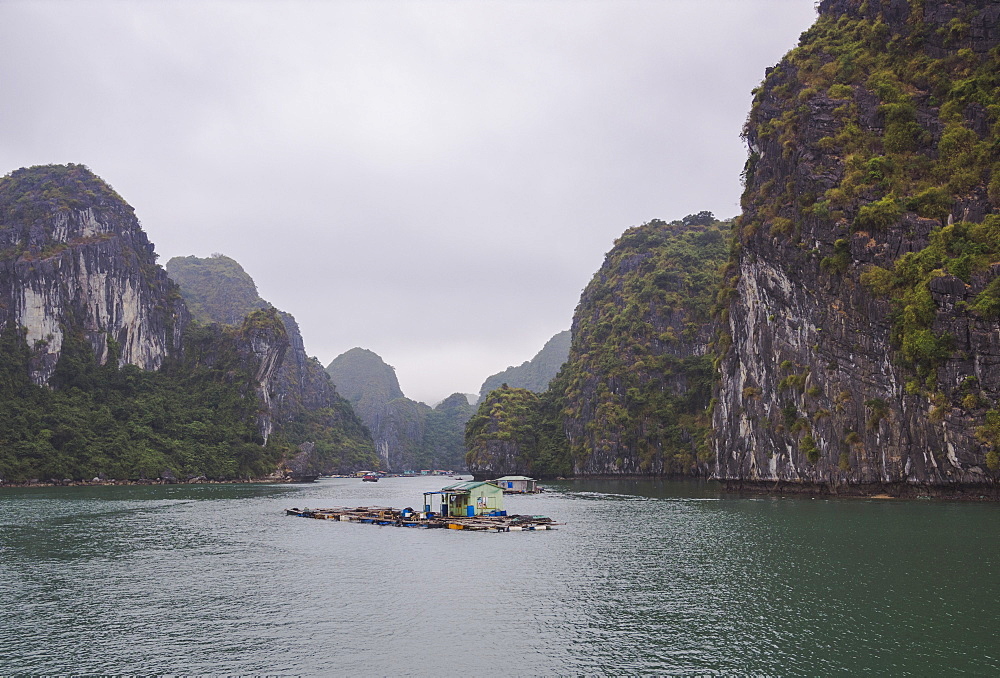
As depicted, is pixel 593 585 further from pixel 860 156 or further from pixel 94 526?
pixel 860 156

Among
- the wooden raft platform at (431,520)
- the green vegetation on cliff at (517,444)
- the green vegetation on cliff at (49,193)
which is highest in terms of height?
the green vegetation on cliff at (49,193)

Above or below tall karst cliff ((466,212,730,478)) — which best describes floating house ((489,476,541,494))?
below

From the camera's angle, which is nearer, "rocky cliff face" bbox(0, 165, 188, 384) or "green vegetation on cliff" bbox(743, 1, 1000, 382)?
"green vegetation on cliff" bbox(743, 1, 1000, 382)

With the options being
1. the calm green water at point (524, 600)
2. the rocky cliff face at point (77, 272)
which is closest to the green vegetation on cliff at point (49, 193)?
the rocky cliff face at point (77, 272)

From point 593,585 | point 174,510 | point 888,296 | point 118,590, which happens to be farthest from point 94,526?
point 888,296

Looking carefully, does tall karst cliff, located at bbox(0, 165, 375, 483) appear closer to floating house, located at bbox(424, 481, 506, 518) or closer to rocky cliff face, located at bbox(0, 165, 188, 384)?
rocky cliff face, located at bbox(0, 165, 188, 384)

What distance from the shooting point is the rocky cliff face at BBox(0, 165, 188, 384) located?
14712 cm

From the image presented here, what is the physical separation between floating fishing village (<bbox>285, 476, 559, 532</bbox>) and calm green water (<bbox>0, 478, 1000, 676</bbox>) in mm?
3835

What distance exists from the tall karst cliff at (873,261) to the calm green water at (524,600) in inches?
550

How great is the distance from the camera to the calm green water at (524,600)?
20.0 m

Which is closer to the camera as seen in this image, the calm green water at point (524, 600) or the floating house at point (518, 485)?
the calm green water at point (524, 600)

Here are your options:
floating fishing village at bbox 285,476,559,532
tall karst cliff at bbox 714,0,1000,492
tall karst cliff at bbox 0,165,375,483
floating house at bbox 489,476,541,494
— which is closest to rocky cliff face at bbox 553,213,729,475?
floating house at bbox 489,476,541,494

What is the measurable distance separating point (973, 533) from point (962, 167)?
142 feet

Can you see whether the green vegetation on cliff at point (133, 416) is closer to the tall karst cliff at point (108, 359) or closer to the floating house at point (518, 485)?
the tall karst cliff at point (108, 359)
